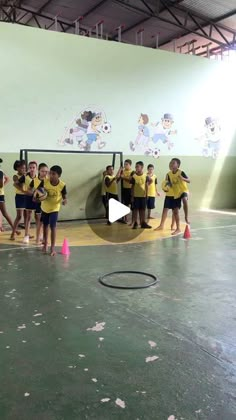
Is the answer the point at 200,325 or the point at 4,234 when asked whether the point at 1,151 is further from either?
the point at 200,325

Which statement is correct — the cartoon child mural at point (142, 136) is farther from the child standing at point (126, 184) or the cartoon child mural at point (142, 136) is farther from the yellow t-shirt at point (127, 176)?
the yellow t-shirt at point (127, 176)

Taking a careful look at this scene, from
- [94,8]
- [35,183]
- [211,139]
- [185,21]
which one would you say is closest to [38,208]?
[35,183]

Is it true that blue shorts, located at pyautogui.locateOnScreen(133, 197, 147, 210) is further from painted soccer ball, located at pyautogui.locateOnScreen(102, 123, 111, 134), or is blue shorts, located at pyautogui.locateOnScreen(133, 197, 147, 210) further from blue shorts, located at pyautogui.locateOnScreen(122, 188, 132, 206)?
painted soccer ball, located at pyautogui.locateOnScreen(102, 123, 111, 134)

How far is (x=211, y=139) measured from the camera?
11.5m

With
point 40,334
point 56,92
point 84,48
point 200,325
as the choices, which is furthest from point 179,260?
point 84,48

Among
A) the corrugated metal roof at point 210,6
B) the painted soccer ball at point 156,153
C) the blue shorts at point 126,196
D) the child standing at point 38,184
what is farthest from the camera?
the corrugated metal roof at point 210,6

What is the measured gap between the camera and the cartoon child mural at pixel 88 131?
30.0ft

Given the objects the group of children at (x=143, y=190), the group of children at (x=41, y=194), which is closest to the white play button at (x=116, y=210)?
the group of children at (x=143, y=190)

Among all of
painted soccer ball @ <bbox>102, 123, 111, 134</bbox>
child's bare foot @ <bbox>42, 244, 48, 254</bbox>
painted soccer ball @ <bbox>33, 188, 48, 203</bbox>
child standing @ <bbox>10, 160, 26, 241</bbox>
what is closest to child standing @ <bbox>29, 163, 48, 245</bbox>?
child standing @ <bbox>10, 160, 26, 241</bbox>

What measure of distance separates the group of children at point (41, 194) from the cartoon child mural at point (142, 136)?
11.4 feet

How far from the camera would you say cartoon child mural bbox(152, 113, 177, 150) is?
10.4m

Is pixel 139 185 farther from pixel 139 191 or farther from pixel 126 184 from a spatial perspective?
pixel 126 184

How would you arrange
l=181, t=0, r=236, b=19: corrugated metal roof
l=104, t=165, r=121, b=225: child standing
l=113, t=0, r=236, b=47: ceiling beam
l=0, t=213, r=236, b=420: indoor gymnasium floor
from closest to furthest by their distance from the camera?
l=0, t=213, r=236, b=420: indoor gymnasium floor < l=104, t=165, r=121, b=225: child standing < l=181, t=0, r=236, b=19: corrugated metal roof < l=113, t=0, r=236, b=47: ceiling beam

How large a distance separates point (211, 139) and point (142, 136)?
239cm
